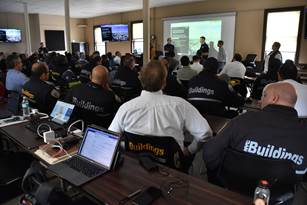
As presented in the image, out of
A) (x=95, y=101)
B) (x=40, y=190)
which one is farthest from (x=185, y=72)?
(x=40, y=190)

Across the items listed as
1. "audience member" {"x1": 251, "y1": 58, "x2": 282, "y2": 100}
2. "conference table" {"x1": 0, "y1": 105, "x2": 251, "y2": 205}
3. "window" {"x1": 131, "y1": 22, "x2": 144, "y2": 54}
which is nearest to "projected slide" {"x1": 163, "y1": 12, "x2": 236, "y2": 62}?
"window" {"x1": 131, "y1": 22, "x2": 144, "y2": 54}

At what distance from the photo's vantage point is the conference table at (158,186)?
1.26 m

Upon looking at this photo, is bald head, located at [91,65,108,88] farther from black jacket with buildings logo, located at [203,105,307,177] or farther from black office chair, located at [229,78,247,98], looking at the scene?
black office chair, located at [229,78,247,98]

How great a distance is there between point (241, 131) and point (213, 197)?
49 centimetres

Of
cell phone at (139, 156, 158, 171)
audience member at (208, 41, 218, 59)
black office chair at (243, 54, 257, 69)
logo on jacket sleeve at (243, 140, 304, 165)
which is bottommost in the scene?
cell phone at (139, 156, 158, 171)

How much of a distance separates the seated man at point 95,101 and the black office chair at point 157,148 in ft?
3.79

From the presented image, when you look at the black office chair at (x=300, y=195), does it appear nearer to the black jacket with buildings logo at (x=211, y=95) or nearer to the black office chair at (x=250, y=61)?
the black jacket with buildings logo at (x=211, y=95)

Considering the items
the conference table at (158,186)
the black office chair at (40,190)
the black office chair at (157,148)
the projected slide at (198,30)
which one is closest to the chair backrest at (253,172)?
the conference table at (158,186)

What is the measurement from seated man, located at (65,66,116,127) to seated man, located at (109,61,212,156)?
3.13 ft

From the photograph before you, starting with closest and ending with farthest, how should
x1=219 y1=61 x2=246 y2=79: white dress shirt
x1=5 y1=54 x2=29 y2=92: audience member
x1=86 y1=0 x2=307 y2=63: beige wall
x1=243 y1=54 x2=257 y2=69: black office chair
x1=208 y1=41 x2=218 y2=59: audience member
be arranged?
x1=5 y1=54 x2=29 y2=92: audience member → x1=219 y1=61 x2=246 y2=79: white dress shirt → x1=86 y1=0 x2=307 y2=63: beige wall → x1=243 y1=54 x2=257 y2=69: black office chair → x1=208 y1=41 x2=218 y2=59: audience member

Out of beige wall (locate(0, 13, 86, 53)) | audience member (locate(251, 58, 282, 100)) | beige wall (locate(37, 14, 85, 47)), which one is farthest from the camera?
beige wall (locate(37, 14, 85, 47))

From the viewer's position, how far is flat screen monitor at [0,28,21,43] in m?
12.1

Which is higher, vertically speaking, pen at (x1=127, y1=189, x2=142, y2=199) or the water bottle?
the water bottle

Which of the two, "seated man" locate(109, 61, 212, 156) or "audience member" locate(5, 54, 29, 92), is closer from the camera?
"seated man" locate(109, 61, 212, 156)
